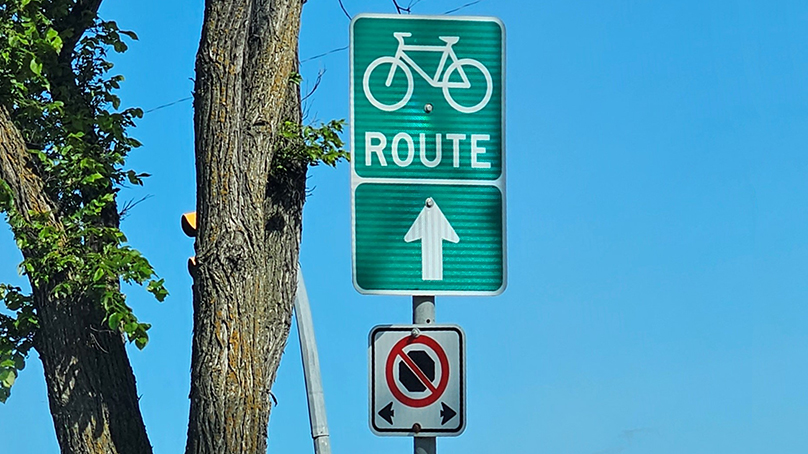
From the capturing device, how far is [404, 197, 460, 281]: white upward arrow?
14.6 feet

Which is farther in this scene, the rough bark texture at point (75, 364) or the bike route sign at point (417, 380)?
the rough bark texture at point (75, 364)

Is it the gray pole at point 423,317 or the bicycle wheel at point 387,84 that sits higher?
the bicycle wheel at point 387,84

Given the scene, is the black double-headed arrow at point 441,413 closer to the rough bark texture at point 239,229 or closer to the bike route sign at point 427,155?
the bike route sign at point 427,155

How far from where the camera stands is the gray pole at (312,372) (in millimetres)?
10711

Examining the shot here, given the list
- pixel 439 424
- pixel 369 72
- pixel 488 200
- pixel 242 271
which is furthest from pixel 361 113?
pixel 242 271

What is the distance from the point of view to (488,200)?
4555mm

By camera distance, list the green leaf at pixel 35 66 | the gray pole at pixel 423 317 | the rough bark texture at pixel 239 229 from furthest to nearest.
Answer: the green leaf at pixel 35 66 < the rough bark texture at pixel 239 229 < the gray pole at pixel 423 317

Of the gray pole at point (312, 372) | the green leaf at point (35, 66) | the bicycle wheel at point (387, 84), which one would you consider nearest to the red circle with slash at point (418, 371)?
the bicycle wheel at point (387, 84)

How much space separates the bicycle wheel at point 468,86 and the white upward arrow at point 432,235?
1.22 ft

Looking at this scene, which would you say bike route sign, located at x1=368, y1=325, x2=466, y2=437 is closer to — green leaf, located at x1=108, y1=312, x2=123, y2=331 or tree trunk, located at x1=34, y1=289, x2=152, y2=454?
green leaf, located at x1=108, y1=312, x2=123, y2=331

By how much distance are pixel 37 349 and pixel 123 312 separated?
893 millimetres

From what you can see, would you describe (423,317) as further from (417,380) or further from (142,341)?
(142,341)

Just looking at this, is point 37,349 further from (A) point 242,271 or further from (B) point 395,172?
(B) point 395,172

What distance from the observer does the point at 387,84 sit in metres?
4.58
